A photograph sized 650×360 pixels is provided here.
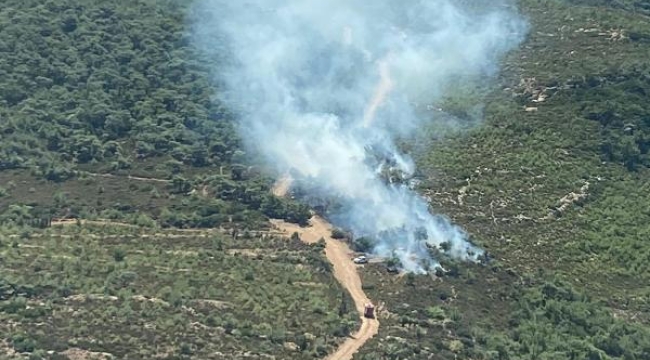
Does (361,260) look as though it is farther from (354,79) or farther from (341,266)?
(354,79)

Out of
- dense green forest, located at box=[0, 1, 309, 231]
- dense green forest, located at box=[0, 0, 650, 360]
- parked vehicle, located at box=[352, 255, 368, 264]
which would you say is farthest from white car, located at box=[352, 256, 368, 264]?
dense green forest, located at box=[0, 1, 309, 231]

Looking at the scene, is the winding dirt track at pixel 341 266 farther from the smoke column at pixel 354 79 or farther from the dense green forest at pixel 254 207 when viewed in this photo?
the smoke column at pixel 354 79

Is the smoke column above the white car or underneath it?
above

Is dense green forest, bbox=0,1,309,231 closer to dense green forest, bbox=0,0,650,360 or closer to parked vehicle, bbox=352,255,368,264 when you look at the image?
dense green forest, bbox=0,0,650,360

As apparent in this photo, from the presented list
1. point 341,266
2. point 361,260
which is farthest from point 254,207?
point 361,260

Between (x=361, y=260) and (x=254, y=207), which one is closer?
(x=361, y=260)
